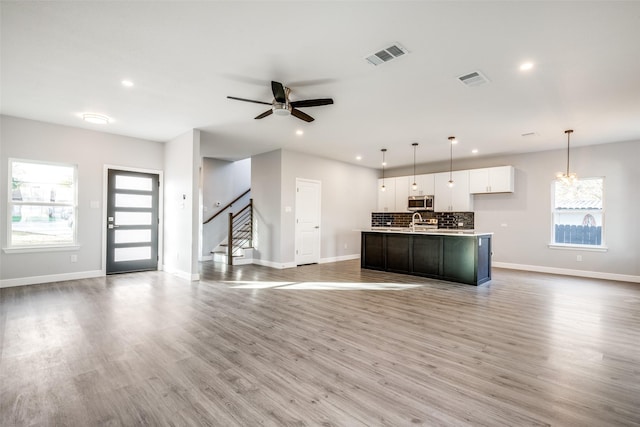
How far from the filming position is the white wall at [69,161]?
505 cm

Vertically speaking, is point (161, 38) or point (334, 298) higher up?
point (161, 38)

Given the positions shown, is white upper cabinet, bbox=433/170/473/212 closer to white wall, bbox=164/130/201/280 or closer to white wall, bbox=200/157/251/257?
white wall, bbox=200/157/251/257

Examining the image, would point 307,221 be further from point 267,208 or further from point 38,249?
point 38,249

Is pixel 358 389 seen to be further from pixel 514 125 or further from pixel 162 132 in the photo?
pixel 162 132

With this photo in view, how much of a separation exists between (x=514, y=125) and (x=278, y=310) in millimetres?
→ 5025

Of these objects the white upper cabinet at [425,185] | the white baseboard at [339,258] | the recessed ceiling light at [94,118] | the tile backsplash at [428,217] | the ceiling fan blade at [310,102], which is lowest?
the white baseboard at [339,258]

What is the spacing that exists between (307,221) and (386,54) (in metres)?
5.16

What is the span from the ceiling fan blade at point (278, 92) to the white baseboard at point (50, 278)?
17.1 ft

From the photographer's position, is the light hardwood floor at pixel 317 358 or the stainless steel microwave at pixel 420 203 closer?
the light hardwood floor at pixel 317 358

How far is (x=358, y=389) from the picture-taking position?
6.94 ft

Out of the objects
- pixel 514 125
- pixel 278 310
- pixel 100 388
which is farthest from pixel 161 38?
pixel 514 125

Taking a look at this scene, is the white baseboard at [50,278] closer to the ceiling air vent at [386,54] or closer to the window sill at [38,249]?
the window sill at [38,249]

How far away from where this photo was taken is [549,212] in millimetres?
7012

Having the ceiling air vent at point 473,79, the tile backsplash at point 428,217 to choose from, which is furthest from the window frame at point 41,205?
the tile backsplash at point 428,217
